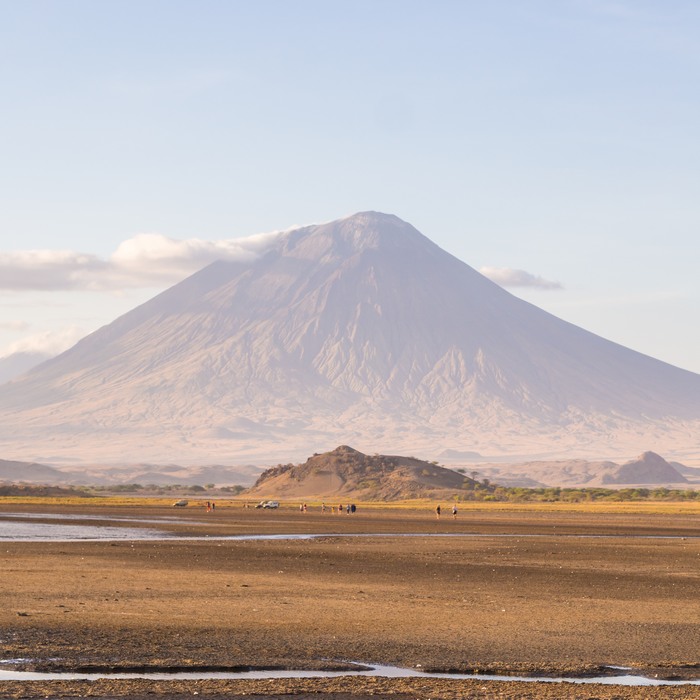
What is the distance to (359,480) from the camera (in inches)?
5281

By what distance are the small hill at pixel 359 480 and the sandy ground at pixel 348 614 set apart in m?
86.6

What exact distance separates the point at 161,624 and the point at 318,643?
2852 mm

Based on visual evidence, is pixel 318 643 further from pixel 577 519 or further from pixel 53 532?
pixel 577 519

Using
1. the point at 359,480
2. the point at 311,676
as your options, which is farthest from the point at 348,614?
the point at 359,480

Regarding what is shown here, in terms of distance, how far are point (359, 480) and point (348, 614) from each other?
112m

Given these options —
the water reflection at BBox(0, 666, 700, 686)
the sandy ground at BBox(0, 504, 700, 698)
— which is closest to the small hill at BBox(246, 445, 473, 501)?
the sandy ground at BBox(0, 504, 700, 698)

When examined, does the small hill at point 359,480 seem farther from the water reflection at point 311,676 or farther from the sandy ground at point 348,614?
the water reflection at point 311,676

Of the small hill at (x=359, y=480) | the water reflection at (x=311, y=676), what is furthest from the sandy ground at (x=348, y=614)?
the small hill at (x=359, y=480)

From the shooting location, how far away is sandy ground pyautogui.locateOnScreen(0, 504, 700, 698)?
16219 mm

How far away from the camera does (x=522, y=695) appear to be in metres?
14.9

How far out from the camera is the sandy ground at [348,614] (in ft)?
53.2

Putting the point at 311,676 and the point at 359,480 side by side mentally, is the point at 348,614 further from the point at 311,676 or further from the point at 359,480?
the point at 359,480

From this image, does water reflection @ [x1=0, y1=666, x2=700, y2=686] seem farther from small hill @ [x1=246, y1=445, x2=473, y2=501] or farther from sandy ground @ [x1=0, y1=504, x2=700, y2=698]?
small hill @ [x1=246, y1=445, x2=473, y2=501]

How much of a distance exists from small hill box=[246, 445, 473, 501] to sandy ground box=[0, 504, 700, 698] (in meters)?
86.6
